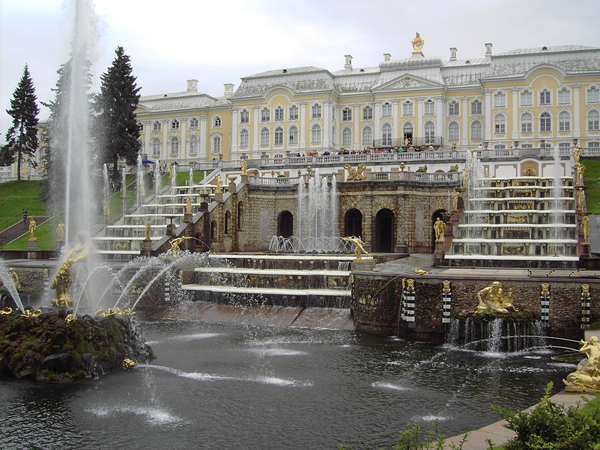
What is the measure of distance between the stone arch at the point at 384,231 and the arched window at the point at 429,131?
88.7ft

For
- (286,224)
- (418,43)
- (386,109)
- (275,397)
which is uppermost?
(418,43)

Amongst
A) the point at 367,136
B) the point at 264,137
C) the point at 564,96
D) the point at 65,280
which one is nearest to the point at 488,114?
the point at 564,96

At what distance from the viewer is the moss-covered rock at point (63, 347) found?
16.1 metres

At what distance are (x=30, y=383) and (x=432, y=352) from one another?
12.2m

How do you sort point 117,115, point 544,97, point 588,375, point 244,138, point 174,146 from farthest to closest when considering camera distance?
point 174,146
point 244,138
point 544,97
point 117,115
point 588,375

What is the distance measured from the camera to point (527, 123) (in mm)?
66438

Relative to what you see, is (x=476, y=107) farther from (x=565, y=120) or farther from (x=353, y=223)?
(x=353, y=223)

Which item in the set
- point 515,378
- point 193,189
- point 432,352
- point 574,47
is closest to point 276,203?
point 193,189

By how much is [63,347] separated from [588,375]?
13289 millimetres

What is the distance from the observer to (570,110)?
6475 centimetres

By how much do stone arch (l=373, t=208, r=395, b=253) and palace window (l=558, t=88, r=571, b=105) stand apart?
31644mm

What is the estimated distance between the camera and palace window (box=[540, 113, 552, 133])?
216 feet

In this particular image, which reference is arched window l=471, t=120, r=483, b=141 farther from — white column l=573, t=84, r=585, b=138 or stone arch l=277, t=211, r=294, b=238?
stone arch l=277, t=211, r=294, b=238

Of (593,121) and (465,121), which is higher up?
(465,121)
